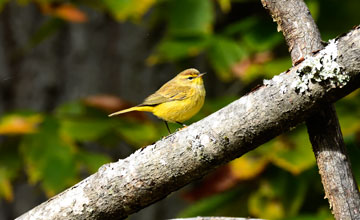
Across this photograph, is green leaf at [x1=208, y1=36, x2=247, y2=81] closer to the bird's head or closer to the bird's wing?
the bird's head

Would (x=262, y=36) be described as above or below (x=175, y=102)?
above

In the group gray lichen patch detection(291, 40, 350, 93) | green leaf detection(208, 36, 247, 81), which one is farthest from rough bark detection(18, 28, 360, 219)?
green leaf detection(208, 36, 247, 81)

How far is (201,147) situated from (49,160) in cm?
173

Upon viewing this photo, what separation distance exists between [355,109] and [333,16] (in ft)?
3.35

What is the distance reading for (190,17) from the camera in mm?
3750

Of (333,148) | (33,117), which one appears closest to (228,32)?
(33,117)

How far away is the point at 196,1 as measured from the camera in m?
3.74

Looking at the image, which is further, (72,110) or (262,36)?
(262,36)

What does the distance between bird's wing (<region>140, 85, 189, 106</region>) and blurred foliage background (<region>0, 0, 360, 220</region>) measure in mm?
300

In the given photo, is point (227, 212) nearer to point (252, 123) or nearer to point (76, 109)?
point (76, 109)

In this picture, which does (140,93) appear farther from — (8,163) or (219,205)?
(219,205)

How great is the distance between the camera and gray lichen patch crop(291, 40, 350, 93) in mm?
1621

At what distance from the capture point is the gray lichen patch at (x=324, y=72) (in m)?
1.62

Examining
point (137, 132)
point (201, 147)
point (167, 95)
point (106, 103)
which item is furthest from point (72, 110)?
point (201, 147)
